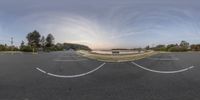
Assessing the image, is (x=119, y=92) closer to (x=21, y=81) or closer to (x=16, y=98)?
(x=16, y=98)

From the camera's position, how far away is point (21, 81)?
8594 millimetres

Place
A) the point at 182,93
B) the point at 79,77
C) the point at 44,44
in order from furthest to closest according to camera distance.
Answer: the point at 44,44 < the point at 79,77 < the point at 182,93

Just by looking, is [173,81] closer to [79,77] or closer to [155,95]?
[155,95]

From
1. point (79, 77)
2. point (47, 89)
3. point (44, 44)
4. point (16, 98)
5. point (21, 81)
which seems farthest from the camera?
point (44, 44)

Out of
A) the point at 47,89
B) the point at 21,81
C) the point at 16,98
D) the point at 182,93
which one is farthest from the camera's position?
the point at 21,81

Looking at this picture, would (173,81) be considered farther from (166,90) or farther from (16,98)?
(16,98)

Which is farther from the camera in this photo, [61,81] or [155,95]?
[61,81]

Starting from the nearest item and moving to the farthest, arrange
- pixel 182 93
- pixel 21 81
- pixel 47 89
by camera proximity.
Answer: pixel 182 93, pixel 47 89, pixel 21 81

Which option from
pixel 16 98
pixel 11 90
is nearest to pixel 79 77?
pixel 11 90

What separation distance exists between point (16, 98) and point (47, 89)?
1151mm

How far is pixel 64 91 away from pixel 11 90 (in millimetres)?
1427

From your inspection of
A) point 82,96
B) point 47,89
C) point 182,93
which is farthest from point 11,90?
point 182,93

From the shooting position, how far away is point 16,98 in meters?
6.27

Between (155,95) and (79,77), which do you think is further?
(79,77)
